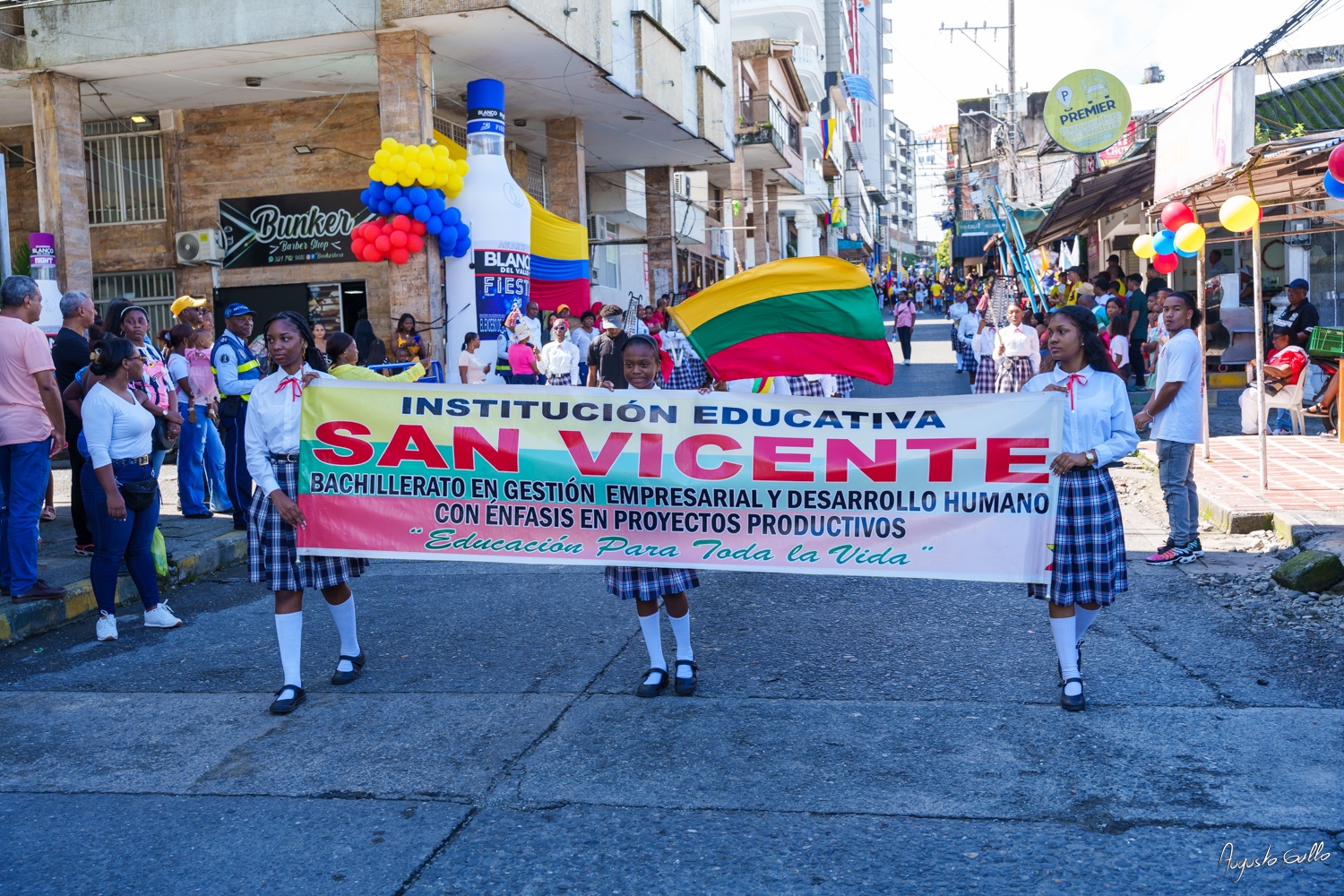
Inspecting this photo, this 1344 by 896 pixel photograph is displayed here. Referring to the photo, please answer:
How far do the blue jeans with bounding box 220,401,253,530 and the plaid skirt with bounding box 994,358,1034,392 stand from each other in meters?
8.36

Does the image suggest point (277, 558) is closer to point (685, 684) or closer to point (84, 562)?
point (685, 684)

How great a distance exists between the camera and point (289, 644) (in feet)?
17.2

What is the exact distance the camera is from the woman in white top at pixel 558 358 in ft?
50.8

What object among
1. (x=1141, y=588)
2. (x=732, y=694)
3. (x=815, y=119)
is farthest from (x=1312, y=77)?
(x=815, y=119)

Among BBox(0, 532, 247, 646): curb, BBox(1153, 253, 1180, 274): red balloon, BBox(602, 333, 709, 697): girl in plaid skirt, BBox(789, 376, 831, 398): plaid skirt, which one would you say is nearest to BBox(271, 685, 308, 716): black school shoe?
BBox(602, 333, 709, 697): girl in plaid skirt

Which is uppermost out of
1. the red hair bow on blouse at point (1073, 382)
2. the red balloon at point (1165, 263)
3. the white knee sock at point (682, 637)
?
the red balloon at point (1165, 263)

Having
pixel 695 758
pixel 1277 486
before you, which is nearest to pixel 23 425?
pixel 695 758

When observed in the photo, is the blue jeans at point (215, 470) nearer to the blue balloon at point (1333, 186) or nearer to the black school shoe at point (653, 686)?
the black school shoe at point (653, 686)

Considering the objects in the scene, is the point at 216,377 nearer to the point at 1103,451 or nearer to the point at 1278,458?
the point at 1103,451

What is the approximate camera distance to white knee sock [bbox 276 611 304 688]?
17.2 feet

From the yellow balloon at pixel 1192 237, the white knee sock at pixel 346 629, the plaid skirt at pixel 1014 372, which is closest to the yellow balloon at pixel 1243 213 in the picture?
the yellow balloon at pixel 1192 237

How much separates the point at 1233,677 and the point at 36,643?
6.55 metres

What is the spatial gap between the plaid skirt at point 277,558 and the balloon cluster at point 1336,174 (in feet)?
23.2

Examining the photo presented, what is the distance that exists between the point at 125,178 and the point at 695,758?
1895 centimetres
